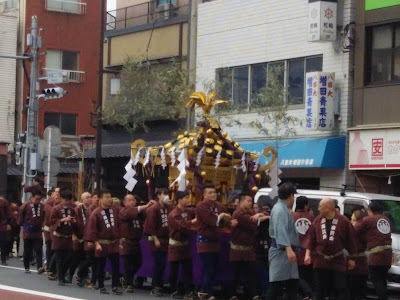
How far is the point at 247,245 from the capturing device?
1936 centimetres

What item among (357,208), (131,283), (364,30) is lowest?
(131,283)

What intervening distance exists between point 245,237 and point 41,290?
13.2 feet

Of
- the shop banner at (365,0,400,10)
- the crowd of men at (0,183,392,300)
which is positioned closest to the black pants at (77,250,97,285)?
the crowd of men at (0,183,392,300)

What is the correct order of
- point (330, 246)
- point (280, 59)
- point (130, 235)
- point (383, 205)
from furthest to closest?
point (280, 59)
point (130, 235)
point (383, 205)
point (330, 246)

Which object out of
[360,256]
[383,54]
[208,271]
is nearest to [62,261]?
[208,271]

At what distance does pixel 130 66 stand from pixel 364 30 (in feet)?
26.3

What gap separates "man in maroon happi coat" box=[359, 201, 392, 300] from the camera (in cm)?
1806

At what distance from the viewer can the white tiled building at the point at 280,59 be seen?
30031mm

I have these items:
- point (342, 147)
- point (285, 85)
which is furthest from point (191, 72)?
point (342, 147)

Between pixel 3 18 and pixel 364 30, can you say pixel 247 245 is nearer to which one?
pixel 364 30

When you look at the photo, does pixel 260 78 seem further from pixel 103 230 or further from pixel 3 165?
pixel 3 165

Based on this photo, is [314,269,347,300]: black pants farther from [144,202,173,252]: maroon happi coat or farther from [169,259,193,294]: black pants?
[144,202,173,252]: maroon happi coat

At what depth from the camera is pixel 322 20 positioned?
2912 centimetres

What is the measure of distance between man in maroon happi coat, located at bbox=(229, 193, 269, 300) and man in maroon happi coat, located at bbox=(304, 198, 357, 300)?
3269 millimetres
